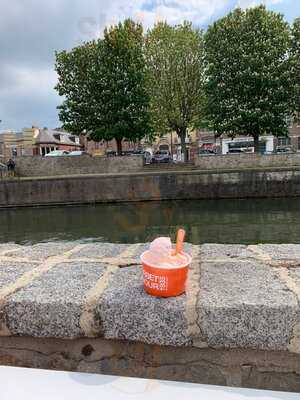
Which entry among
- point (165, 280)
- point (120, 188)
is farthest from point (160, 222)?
point (165, 280)

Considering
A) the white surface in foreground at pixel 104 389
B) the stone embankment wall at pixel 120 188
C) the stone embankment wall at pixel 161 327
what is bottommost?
the stone embankment wall at pixel 120 188

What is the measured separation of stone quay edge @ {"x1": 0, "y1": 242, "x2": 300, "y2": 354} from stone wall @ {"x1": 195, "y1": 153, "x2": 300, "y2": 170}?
23.3 meters

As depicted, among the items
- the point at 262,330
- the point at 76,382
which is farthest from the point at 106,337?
the point at 262,330

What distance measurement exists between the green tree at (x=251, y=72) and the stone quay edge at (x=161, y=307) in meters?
→ 24.8

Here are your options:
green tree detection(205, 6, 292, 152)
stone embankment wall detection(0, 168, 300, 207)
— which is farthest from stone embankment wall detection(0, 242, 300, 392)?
green tree detection(205, 6, 292, 152)

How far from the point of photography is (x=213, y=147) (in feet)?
163

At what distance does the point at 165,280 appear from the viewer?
5.00 feet

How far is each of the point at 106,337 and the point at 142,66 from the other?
28.5 metres

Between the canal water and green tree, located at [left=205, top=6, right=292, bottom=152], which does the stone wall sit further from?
the canal water

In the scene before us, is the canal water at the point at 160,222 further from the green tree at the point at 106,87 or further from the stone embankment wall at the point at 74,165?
the green tree at the point at 106,87

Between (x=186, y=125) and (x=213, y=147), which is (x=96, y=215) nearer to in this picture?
(x=186, y=125)

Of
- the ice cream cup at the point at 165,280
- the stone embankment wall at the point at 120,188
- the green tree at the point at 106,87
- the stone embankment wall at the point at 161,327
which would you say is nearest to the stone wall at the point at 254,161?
the stone embankment wall at the point at 120,188

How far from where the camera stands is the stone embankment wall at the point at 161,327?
1416 mm

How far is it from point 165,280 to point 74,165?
25.7 meters
